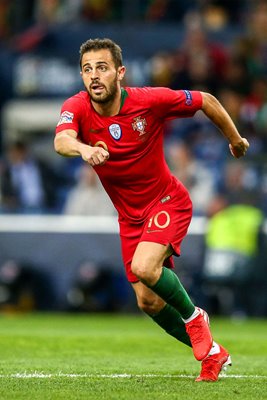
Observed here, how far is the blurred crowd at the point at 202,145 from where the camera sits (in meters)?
16.4

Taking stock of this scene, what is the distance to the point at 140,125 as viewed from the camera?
8.12 metres

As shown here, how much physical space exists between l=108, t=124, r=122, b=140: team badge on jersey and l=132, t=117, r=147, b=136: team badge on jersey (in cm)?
13

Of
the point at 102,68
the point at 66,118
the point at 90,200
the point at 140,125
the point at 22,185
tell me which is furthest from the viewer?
the point at 22,185

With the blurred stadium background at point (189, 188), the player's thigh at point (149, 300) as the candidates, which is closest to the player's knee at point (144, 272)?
the player's thigh at point (149, 300)

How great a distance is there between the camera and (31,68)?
19516mm

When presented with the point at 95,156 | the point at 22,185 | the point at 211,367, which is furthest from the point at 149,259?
the point at 22,185

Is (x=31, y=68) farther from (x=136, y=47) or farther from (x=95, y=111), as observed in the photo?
(x=95, y=111)

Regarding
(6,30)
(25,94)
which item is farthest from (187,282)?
(6,30)

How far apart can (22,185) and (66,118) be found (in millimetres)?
9720

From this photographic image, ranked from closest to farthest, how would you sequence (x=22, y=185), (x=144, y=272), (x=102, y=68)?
(x=144, y=272), (x=102, y=68), (x=22, y=185)

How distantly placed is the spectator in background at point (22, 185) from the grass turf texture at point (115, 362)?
2805 mm

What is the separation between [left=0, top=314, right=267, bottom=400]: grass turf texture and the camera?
23.3ft

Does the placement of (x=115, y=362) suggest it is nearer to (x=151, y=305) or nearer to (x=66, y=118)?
(x=151, y=305)

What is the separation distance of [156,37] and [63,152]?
12339 millimetres
